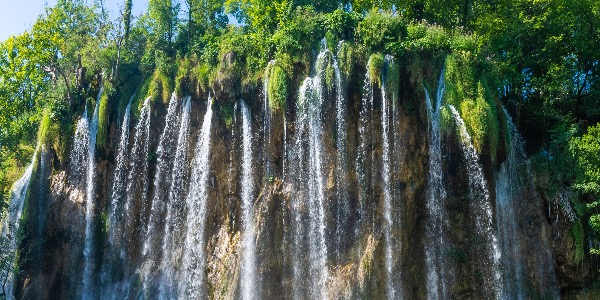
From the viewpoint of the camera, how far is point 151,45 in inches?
947

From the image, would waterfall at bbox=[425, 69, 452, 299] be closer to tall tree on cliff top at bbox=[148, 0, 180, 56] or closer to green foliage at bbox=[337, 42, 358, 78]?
green foliage at bbox=[337, 42, 358, 78]

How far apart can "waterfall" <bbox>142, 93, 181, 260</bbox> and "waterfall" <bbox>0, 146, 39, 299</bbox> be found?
15.1ft

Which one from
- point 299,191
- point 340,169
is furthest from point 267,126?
point 340,169

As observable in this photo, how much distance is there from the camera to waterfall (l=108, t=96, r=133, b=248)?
21000 millimetres

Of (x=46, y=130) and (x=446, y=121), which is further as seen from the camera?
(x=46, y=130)

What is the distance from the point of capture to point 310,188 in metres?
18.7

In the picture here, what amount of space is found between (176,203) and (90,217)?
3404 mm

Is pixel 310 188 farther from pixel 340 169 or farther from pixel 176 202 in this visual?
pixel 176 202

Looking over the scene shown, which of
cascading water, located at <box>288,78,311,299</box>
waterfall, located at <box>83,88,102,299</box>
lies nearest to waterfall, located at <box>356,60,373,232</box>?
cascading water, located at <box>288,78,311,299</box>

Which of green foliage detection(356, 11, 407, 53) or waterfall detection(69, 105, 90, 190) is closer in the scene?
green foliage detection(356, 11, 407, 53)

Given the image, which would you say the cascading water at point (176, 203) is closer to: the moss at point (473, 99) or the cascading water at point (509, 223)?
the moss at point (473, 99)

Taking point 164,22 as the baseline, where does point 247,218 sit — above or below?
below

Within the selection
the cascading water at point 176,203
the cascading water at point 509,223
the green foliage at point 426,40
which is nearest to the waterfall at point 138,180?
the cascading water at point 176,203

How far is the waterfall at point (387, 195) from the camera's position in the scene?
1761 centimetres
